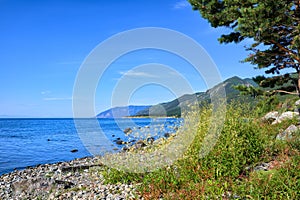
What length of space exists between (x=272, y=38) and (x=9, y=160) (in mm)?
16913

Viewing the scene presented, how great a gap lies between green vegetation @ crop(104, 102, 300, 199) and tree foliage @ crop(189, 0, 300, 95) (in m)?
5.66

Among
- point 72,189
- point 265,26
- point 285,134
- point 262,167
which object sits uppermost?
point 265,26

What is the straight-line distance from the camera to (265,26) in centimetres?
1223

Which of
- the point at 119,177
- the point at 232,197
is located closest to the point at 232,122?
the point at 232,197

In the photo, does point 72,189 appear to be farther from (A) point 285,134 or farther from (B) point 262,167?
(A) point 285,134

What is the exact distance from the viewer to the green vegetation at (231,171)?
5.16m

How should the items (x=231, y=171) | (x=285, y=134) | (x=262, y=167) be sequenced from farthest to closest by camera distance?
(x=285, y=134), (x=262, y=167), (x=231, y=171)

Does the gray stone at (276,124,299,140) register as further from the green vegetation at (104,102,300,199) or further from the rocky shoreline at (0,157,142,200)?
the rocky shoreline at (0,157,142,200)

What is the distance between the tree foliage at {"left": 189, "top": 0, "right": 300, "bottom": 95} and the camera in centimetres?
1220

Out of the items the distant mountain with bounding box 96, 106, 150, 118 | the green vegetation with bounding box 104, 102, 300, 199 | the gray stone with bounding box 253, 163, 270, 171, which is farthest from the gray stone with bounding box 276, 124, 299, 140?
the distant mountain with bounding box 96, 106, 150, 118

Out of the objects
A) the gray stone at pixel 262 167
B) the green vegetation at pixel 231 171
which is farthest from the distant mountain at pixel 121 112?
the gray stone at pixel 262 167

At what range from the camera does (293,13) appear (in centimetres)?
1447

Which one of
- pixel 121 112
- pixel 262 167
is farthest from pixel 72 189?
pixel 262 167

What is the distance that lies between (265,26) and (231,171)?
820 centimetres
